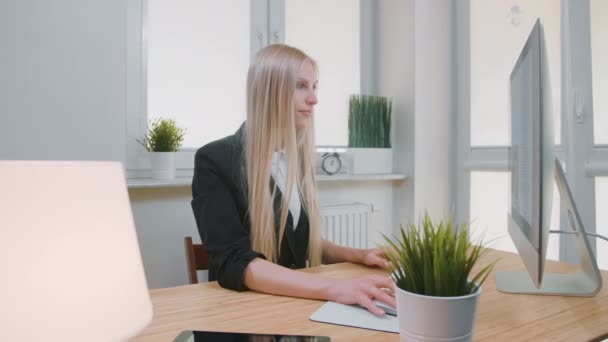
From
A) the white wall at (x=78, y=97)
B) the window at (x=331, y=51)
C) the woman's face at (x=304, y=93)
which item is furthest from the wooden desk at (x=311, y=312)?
the window at (x=331, y=51)

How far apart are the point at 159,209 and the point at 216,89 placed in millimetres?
675

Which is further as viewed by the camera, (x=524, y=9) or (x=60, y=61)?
(x=524, y=9)

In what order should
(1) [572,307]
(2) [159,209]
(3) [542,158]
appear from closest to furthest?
(3) [542,158], (1) [572,307], (2) [159,209]

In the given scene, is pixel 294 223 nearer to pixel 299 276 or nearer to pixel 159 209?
pixel 299 276

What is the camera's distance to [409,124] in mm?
2471

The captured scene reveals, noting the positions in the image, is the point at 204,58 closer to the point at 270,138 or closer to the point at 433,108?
the point at 270,138

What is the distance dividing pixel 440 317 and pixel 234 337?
30cm

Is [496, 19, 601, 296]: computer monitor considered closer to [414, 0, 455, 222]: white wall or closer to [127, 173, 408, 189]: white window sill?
[127, 173, 408, 189]: white window sill

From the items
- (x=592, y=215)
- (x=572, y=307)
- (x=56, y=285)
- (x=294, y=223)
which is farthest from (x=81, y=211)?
(x=592, y=215)

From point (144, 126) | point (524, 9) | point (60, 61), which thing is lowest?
point (144, 126)

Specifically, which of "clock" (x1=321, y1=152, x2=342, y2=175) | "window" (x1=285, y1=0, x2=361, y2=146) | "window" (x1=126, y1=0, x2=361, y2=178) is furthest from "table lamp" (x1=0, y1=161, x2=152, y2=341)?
"window" (x1=285, y1=0, x2=361, y2=146)

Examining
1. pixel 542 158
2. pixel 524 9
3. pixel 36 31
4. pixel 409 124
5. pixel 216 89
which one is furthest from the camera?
pixel 409 124

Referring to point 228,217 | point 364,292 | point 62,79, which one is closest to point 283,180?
point 228,217

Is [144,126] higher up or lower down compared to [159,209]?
higher up
